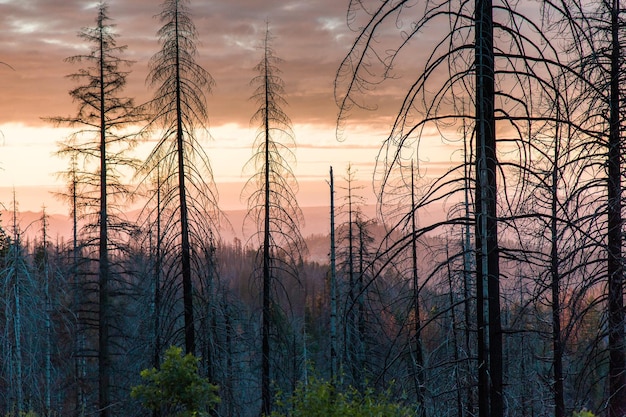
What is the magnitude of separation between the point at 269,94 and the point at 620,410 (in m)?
14.0

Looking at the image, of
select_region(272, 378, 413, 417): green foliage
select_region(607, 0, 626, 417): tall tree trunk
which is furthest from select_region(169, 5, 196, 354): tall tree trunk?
select_region(607, 0, 626, 417): tall tree trunk

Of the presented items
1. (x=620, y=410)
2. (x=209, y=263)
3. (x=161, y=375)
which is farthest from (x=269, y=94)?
(x=620, y=410)

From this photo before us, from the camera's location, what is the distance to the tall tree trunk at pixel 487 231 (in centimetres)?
648

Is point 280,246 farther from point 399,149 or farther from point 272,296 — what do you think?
point 399,149

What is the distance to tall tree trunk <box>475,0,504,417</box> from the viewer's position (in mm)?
6484

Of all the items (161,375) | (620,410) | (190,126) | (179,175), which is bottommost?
(620,410)

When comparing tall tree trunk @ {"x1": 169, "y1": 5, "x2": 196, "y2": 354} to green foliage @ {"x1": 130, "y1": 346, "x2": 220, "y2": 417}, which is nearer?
green foliage @ {"x1": 130, "y1": 346, "x2": 220, "y2": 417}

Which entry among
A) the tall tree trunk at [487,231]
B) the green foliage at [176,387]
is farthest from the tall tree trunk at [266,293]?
the tall tree trunk at [487,231]

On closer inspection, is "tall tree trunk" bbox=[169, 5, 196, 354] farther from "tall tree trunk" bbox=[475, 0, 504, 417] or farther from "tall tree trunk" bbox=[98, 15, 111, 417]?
"tall tree trunk" bbox=[475, 0, 504, 417]

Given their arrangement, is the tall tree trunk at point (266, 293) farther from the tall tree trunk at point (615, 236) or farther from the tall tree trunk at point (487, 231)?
the tall tree trunk at point (487, 231)

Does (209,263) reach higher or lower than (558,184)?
lower

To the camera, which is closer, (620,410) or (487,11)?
(487,11)

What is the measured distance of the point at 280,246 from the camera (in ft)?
63.9

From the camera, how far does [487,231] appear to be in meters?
6.62
